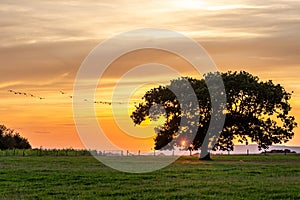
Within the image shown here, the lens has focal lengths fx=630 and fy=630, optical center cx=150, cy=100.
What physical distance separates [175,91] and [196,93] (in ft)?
10.6

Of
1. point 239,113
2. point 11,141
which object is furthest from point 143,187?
point 11,141

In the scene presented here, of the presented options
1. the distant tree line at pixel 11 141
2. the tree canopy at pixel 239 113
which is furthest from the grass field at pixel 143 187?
the distant tree line at pixel 11 141

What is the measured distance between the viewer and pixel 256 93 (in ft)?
260

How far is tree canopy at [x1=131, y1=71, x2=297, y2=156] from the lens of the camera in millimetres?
78875

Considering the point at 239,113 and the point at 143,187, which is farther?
the point at 239,113

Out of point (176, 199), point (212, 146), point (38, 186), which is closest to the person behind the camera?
point (176, 199)

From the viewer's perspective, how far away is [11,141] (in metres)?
130

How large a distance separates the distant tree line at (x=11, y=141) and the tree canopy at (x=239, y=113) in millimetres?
55919

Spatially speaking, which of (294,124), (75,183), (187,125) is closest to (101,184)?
(75,183)

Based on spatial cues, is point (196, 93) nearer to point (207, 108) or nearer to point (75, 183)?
point (207, 108)

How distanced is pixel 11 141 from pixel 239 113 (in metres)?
65.1

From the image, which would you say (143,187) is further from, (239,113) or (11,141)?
(11,141)

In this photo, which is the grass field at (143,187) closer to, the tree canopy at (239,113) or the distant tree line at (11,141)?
the tree canopy at (239,113)

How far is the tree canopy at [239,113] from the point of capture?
259ft
